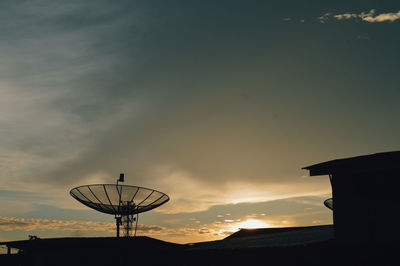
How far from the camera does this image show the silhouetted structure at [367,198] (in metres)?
20.6

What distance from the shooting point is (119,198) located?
3372cm

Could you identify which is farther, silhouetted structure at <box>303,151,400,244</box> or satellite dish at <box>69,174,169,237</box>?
satellite dish at <box>69,174,169,237</box>

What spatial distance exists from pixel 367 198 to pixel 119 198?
63.4 feet

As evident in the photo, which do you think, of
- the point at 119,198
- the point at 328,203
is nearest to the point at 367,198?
the point at 328,203

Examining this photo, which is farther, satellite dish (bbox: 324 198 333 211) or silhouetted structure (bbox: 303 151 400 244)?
satellite dish (bbox: 324 198 333 211)

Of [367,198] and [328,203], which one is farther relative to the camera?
[328,203]

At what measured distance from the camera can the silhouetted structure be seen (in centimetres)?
2064

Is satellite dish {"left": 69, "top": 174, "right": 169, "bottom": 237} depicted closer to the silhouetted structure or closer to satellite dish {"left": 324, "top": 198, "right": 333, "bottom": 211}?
satellite dish {"left": 324, "top": 198, "right": 333, "bottom": 211}

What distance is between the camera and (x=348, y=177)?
73.0 ft

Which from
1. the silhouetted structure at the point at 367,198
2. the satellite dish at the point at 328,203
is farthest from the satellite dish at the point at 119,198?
the silhouetted structure at the point at 367,198

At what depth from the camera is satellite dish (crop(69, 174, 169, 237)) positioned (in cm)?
3278

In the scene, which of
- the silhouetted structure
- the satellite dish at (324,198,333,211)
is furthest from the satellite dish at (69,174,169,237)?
the silhouetted structure

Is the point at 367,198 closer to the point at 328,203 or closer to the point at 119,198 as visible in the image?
the point at 328,203

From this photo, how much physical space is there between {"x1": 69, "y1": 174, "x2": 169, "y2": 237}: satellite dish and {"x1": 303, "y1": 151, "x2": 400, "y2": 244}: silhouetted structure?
17053 millimetres
